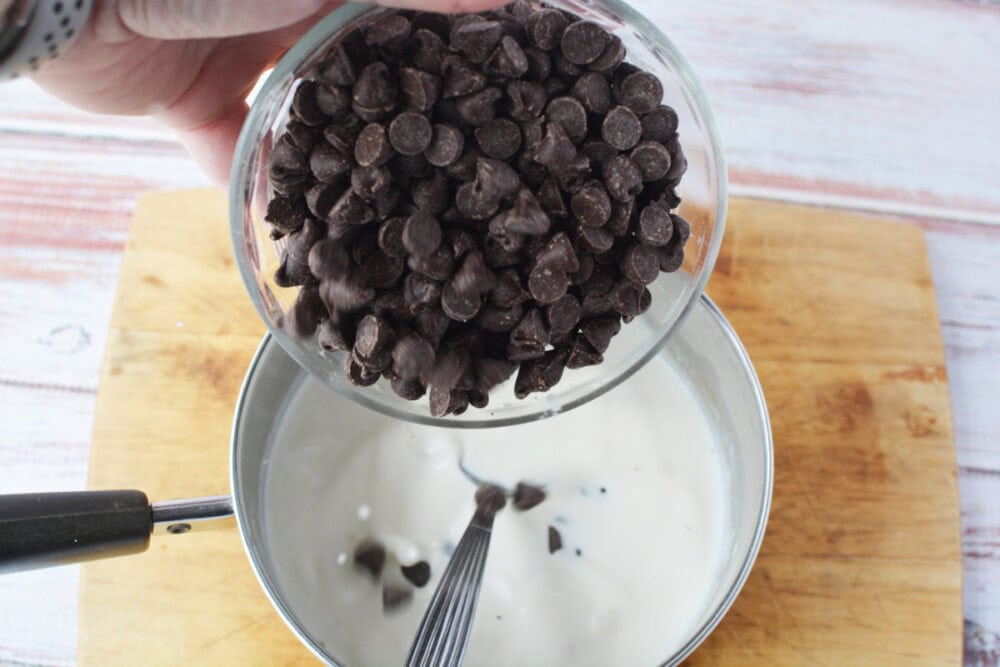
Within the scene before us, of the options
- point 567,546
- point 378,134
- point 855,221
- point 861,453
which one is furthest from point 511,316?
point 855,221

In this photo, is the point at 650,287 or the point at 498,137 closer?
the point at 498,137

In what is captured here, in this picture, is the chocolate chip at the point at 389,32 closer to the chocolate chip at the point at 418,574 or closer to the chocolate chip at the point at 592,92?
the chocolate chip at the point at 592,92

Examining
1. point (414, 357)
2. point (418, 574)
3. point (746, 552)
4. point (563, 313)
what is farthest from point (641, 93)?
point (418, 574)

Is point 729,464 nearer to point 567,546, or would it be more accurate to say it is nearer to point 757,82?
point 567,546

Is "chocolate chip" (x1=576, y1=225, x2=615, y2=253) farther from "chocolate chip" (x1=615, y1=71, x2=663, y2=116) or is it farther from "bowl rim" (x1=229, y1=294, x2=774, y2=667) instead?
"bowl rim" (x1=229, y1=294, x2=774, y2=667)

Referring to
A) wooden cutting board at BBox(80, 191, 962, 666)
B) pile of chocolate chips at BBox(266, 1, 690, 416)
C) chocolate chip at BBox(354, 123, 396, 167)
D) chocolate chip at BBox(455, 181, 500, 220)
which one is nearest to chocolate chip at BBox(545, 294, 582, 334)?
pile of chocolate chips at BBox(266, 1, 690, 416)

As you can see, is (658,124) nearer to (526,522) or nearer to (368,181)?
(368,181)
